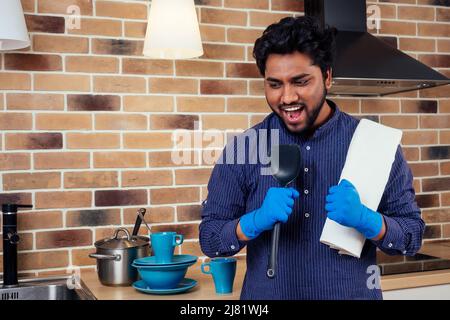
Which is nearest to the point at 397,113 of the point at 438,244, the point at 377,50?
the point at 377,50

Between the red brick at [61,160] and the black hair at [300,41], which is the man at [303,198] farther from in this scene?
the red brick at [61,160]

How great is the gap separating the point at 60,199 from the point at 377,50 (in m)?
1.31

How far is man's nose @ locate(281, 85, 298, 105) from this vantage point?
141 cm

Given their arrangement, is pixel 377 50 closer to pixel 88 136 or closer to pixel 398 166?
pixel 398 166

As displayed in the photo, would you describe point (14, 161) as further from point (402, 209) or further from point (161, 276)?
point (402, 209)

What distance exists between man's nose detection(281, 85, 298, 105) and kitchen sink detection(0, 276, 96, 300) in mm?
938

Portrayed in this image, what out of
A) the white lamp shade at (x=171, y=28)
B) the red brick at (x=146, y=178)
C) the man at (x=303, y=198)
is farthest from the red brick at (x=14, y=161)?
the man at (x=303, y=198)

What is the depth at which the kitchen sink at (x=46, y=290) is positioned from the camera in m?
1.94

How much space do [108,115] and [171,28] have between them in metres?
0.41

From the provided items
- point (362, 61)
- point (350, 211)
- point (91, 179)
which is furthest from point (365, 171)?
point (91, 179)

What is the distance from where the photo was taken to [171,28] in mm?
2016

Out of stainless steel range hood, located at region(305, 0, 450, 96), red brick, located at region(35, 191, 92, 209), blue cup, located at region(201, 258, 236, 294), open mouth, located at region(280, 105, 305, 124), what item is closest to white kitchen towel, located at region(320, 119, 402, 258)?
open mouth, located at region(280, 105, 305, 124)

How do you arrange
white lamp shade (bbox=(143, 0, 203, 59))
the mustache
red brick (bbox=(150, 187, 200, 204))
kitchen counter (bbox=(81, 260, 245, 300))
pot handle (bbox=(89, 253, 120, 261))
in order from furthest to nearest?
red brick (bbox=(150, 187, 200, 204))
white lamp shade (bbox=(143, 0, 203, 59))
pot handle (bbox=(89, 253, 120, 261))
kitchen counter (bbox=(81, 260, 245, 300))
the mustache

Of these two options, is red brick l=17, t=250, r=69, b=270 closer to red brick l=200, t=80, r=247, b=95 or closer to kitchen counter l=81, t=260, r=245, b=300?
kitchen counter l=81, t=260, r=245, b=300
